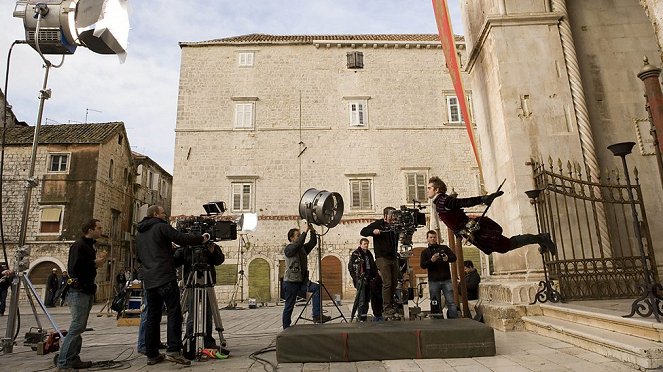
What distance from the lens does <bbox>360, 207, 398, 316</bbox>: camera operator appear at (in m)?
7.10

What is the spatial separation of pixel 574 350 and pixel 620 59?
5.69 m

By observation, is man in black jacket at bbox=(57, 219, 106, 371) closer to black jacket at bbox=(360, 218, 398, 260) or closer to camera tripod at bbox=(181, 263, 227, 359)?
camera tripod at bbox=(181, 263, 227, 359)

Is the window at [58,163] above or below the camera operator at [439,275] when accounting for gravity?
above

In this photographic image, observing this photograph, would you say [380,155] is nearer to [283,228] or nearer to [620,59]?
[283,228]

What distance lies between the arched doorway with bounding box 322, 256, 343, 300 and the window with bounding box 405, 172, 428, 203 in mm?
5040

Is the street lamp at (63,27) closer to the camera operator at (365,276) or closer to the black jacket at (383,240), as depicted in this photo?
the camera operator at (365,276)

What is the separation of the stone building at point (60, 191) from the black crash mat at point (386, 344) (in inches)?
926

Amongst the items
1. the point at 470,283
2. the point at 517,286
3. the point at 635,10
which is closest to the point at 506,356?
the point at 517,286

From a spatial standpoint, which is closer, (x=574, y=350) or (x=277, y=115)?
(x=574, y=350)

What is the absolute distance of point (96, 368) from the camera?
470 cm

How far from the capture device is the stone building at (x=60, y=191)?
23.2 metres

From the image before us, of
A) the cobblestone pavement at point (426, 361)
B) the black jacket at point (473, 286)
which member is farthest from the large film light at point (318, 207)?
the black jacket at point (473, 286)

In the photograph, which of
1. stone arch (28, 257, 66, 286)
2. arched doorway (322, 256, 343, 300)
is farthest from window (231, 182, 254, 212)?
stone arch (28, 257, 66, 286)

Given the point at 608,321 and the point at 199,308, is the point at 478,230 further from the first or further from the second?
the point at 199,308
